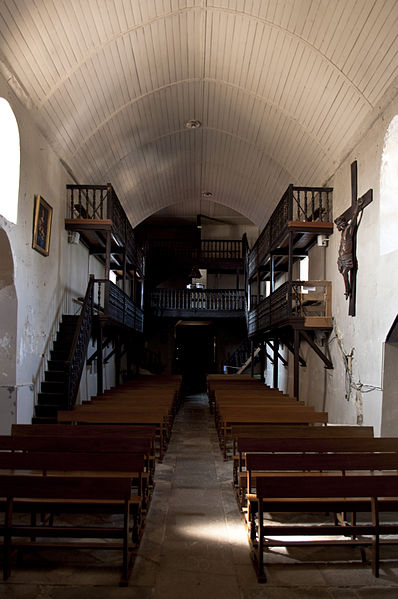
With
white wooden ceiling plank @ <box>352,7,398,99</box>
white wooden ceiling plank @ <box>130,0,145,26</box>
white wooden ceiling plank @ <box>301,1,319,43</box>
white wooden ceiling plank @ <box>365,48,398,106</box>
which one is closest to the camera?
white wooden ceiling plank @ <box>352,7,398,99</box>

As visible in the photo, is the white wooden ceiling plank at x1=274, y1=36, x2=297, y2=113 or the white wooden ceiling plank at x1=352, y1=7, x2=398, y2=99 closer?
the white wooden ceiling plank at x1=352, y1=7, x2=398, y2=99

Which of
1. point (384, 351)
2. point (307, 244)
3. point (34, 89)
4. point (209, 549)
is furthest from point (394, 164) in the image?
point (209, 549)

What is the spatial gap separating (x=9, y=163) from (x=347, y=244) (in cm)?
691

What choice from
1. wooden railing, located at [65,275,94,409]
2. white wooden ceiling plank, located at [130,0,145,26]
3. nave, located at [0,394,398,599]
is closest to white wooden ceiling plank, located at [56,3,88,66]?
white wooden ceiling plank, located at [130,0,145,26]

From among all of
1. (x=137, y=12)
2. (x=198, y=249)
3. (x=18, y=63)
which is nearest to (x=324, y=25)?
(x=137, y=12)

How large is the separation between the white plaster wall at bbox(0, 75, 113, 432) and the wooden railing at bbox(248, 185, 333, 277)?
5.59 metres

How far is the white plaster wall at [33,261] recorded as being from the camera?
851cm

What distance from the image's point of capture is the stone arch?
8562mm

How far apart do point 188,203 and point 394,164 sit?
1646 centimetres

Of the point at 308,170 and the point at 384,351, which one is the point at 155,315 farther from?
the point at 384,351

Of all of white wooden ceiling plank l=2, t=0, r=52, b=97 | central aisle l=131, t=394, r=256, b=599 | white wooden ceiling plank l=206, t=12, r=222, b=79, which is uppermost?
white wooden ceiling plank l=206, t=12, r=222, b=79

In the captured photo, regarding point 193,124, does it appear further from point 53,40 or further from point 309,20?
point 53,40

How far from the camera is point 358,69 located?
340 inches

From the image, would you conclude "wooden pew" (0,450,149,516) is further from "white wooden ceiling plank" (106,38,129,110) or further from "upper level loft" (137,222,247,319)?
"upper level loft" (137,222,247,319)
